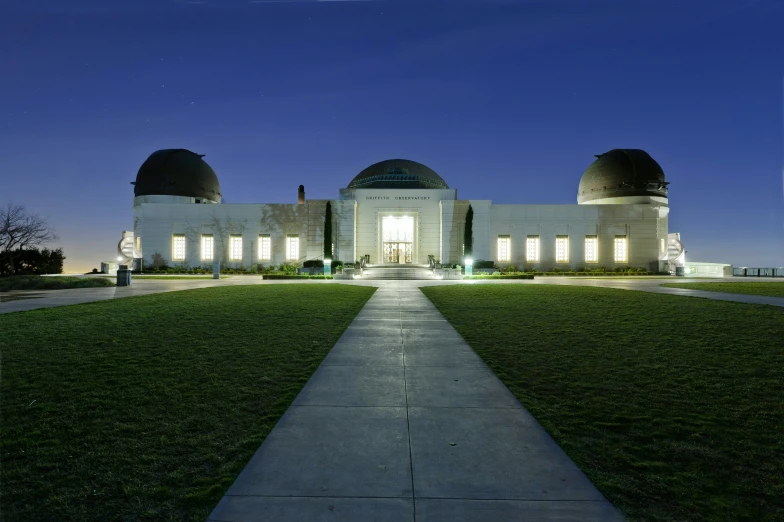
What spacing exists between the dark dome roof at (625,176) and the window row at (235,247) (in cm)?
3348

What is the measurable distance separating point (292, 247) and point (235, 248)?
18.6 ft

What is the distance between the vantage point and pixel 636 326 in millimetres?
10430

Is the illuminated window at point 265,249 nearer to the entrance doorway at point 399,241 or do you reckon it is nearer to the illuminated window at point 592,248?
the entrance doorway at point 399,241

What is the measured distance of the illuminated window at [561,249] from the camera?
40906mm

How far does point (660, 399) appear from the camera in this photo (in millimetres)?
5367

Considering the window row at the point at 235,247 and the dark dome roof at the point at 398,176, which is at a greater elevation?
the dark dome roof at the point at 398,176

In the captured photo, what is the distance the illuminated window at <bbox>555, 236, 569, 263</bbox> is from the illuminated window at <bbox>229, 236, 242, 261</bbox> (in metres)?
31.1

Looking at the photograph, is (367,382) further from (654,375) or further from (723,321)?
(723,321)

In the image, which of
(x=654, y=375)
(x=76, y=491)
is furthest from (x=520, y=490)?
(x=654, y=375)

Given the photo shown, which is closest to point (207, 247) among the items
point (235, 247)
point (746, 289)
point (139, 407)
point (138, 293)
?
point (235, 247)

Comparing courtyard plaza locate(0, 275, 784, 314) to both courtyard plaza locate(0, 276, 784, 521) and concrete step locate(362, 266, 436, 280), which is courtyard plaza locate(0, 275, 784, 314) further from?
courtyard plaza locate(0, 276, 784, 521)

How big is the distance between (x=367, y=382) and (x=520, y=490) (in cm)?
297

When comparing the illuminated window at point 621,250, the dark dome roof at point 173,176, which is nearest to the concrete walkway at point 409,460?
the illuminated window at point 621,250

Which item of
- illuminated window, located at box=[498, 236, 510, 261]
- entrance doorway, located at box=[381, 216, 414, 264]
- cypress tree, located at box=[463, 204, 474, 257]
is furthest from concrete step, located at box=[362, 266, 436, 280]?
illuminated window, located at box=[498, 236, 510, 261]
